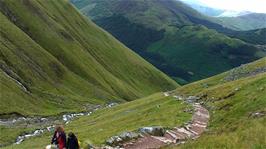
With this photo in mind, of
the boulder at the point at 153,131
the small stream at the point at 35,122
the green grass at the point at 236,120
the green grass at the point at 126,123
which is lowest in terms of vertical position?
the small stream at the point at 35,122

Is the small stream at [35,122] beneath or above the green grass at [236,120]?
beneath

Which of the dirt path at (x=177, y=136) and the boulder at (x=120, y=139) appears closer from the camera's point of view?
the boulder at (x=120, y=139)

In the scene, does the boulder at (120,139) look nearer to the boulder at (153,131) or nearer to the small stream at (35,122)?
the boulder at (153,131)

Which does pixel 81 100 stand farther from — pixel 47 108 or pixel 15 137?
pixel 15 137

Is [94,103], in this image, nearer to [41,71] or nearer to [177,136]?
[41,71]

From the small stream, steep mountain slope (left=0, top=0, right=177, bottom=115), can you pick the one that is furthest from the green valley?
steep mountain slope (left=0, top=0, right=177, bottom=115)

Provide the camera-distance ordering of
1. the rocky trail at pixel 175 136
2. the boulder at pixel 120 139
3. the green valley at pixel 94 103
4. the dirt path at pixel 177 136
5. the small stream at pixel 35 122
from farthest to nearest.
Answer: the small stream at pixel 35 122 → the dirt path at pixel 177 136 → the rocky trail at pixel 175 136 → the boulder at pixel 120 139 → the green valley at pixel 94 103

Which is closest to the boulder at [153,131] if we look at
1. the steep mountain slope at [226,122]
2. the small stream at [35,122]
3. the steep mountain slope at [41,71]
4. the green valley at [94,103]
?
the green valley at [94,103]

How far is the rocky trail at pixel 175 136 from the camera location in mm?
43781

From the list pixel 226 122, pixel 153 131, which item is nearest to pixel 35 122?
pixel 153 131

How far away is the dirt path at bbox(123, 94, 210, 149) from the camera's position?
144ft

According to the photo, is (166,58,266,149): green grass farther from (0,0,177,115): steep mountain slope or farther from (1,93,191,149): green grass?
(0,0,177,115): steep mountain slope

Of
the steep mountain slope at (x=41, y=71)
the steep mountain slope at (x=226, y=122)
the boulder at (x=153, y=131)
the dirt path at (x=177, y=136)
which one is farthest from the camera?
the steep mountain slope at (x=41, y=71)

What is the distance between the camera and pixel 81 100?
154 m
